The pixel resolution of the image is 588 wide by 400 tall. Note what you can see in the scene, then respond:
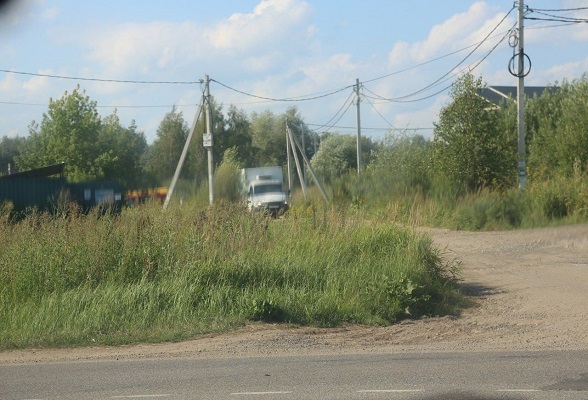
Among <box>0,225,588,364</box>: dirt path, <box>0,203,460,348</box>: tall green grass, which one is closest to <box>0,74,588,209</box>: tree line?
<box>0,203,460,348</box>: tall green grass

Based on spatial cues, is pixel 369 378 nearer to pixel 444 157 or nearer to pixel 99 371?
pixel 99 371

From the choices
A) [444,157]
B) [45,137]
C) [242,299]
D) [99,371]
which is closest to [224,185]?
[444,157]

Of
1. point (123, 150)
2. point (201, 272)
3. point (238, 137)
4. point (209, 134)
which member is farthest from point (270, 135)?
point (201, 272)

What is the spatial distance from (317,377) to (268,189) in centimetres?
3213

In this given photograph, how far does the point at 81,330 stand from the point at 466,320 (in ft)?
20.0

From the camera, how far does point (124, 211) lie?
15.4 m

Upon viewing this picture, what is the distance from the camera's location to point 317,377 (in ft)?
27.4

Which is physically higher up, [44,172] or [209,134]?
[209,134]

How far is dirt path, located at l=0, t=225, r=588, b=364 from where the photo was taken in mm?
10297

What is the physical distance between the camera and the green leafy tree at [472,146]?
30.1 metres

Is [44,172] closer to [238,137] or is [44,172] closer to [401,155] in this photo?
[238,137]

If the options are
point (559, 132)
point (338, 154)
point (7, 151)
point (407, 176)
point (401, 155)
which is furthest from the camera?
point (338, 154)

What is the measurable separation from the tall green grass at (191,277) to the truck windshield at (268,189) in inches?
935

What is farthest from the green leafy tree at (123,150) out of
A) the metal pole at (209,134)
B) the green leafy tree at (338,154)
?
the green leafy tree at (338,154)
